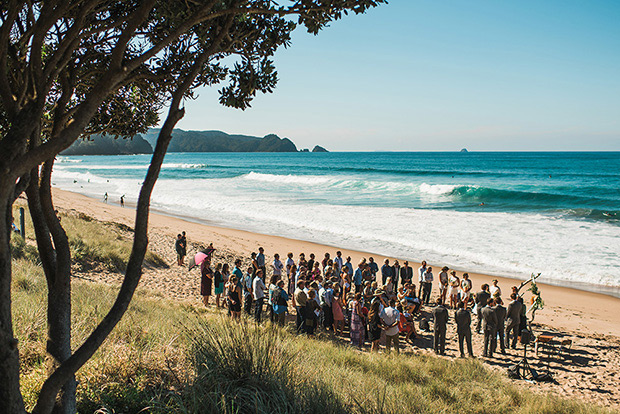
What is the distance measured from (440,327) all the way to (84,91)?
8842 mm

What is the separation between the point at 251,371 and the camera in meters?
4.93

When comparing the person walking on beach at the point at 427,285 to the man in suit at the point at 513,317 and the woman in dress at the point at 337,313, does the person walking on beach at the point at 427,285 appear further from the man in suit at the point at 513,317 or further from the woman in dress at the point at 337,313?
the woman in dress at the point at 337,313

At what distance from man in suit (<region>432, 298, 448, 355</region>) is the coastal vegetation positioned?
6.98 feet

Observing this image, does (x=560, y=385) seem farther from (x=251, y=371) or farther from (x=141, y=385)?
(x=141, y=385)

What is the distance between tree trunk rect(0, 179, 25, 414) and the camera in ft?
9.30

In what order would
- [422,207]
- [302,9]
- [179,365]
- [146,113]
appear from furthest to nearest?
1. [422,207]
2. [146,113]
3. [179,365]
4. [302,9]

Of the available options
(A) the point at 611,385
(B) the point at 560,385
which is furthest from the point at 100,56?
(A) the point at 611,385

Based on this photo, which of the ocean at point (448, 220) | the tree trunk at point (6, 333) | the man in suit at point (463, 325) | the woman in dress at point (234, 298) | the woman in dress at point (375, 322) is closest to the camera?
the tree trunk at point (6, 333)

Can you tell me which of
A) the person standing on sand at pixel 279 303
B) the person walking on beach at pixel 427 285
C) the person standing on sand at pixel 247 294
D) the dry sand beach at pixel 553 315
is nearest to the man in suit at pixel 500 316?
the dry sand beach at pixel 553 315

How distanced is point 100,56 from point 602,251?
78.2 feet

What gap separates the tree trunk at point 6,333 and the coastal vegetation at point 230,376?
1.32 metres

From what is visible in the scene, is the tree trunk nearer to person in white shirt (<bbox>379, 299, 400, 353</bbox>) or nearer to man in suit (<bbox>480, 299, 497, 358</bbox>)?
person in white shirt (<bbox>379, 299, 400, 353</bbox>)

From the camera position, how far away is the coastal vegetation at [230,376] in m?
4.46

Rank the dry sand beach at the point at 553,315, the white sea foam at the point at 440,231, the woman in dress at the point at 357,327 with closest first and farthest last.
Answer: the dry sand beach at the point at 553,315 < the woman in dress at the point at 357,327 < the white sea foam at the point at 440,231
